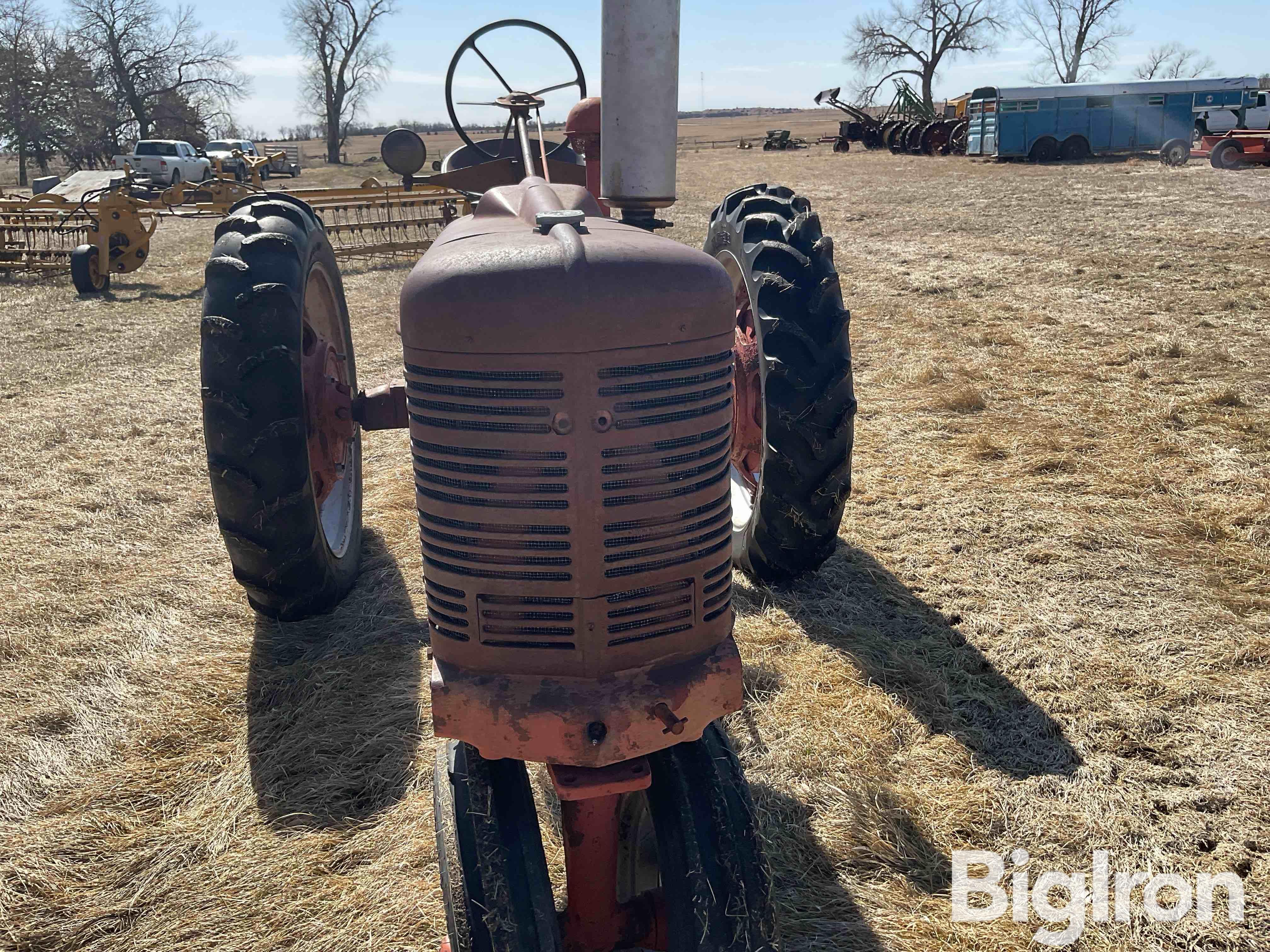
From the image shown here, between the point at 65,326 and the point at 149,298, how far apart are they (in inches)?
66.2

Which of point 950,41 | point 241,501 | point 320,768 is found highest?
point 950,41

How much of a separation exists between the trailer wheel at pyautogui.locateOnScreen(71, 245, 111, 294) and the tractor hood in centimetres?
1119

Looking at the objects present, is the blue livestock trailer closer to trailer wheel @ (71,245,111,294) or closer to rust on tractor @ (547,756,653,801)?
trailer wheel @ (71,245,111,294)

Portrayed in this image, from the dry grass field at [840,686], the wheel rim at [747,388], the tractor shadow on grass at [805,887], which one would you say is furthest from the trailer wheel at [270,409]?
the tractor shadow on grass at [805,887]

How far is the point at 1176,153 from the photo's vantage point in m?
20.2

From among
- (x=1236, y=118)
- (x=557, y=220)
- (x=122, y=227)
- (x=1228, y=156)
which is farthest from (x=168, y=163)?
(x=557, y=220)

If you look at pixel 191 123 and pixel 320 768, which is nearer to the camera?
pixel 320 768

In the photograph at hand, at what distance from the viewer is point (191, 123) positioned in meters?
43.0

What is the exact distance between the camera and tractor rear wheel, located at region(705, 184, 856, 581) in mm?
3141

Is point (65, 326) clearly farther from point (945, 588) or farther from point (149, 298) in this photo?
point (945, 588)

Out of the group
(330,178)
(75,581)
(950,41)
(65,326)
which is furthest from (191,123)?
(75,581)

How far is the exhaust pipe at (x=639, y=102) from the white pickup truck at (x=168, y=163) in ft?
91.9

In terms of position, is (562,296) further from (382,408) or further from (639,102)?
(382,408)

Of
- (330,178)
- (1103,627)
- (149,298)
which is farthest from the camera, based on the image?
(330,178)
